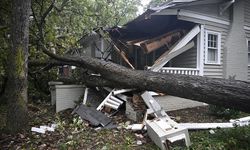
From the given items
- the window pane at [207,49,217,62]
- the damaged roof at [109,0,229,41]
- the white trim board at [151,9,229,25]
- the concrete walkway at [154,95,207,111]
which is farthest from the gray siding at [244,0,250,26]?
Result: the concrete walkway at [154,95,207,111]

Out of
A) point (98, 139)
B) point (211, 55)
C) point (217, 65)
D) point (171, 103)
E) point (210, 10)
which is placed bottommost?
point (98, 139)

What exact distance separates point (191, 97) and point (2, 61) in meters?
6.62

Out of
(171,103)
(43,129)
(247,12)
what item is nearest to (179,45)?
(171,103)

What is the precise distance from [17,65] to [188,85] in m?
3.96

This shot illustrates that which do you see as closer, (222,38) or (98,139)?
(98,139)

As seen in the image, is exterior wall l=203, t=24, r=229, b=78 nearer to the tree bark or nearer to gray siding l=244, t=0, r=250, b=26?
gray siding l=244, t=0, r=250, b=26

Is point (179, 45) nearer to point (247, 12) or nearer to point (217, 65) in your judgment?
point (217, 65)

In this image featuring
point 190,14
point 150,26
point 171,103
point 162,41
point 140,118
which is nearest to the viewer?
point 140,118

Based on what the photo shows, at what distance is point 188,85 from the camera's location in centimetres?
572

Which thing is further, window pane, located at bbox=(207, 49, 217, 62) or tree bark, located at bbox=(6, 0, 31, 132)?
window pane, located at bbox=(207, 49, 217, 62)

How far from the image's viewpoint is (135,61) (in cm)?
1268

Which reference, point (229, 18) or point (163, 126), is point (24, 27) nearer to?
point (163, 126)

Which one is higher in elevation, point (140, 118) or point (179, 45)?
point (179, 45)

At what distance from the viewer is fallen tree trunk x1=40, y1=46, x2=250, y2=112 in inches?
195
